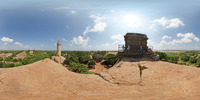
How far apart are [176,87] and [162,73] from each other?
2.62m

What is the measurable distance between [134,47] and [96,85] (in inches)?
431

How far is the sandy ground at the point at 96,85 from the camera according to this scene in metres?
7.08

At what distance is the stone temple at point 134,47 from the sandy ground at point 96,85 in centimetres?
566

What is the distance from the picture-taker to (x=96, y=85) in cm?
879

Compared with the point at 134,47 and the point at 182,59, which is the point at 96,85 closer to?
the point at 134,47

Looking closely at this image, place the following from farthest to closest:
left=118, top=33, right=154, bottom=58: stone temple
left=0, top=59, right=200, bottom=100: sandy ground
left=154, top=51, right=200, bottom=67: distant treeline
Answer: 1. left=154, top=51, right=200, bottom=67: distant treeline
2. left=118, top=33, right=154, bottom=58: stone temple
3. left=0, top=59, right=200, bottom=100: sandy ground

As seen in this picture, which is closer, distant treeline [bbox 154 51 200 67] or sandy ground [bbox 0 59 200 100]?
sandy ground [bbox 0 59 200 100]

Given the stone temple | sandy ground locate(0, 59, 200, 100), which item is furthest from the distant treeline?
sandy ground locate(0, 59, 200, 100)

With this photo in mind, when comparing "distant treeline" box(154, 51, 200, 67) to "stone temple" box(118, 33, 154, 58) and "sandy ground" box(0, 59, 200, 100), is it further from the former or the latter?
"sandy ground" box(0, 59, 200, 100)

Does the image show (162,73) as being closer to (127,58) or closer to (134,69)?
(134,69)

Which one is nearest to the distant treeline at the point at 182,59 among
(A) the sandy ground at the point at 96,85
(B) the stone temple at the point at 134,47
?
(B) the stone temple at the point at 134,47

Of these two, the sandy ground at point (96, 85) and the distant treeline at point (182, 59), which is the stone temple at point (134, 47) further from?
the distant treeline at point (182, 59)

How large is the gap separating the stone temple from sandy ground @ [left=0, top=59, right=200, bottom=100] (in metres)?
5.66

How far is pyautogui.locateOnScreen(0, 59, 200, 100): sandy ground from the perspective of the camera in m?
7.08
